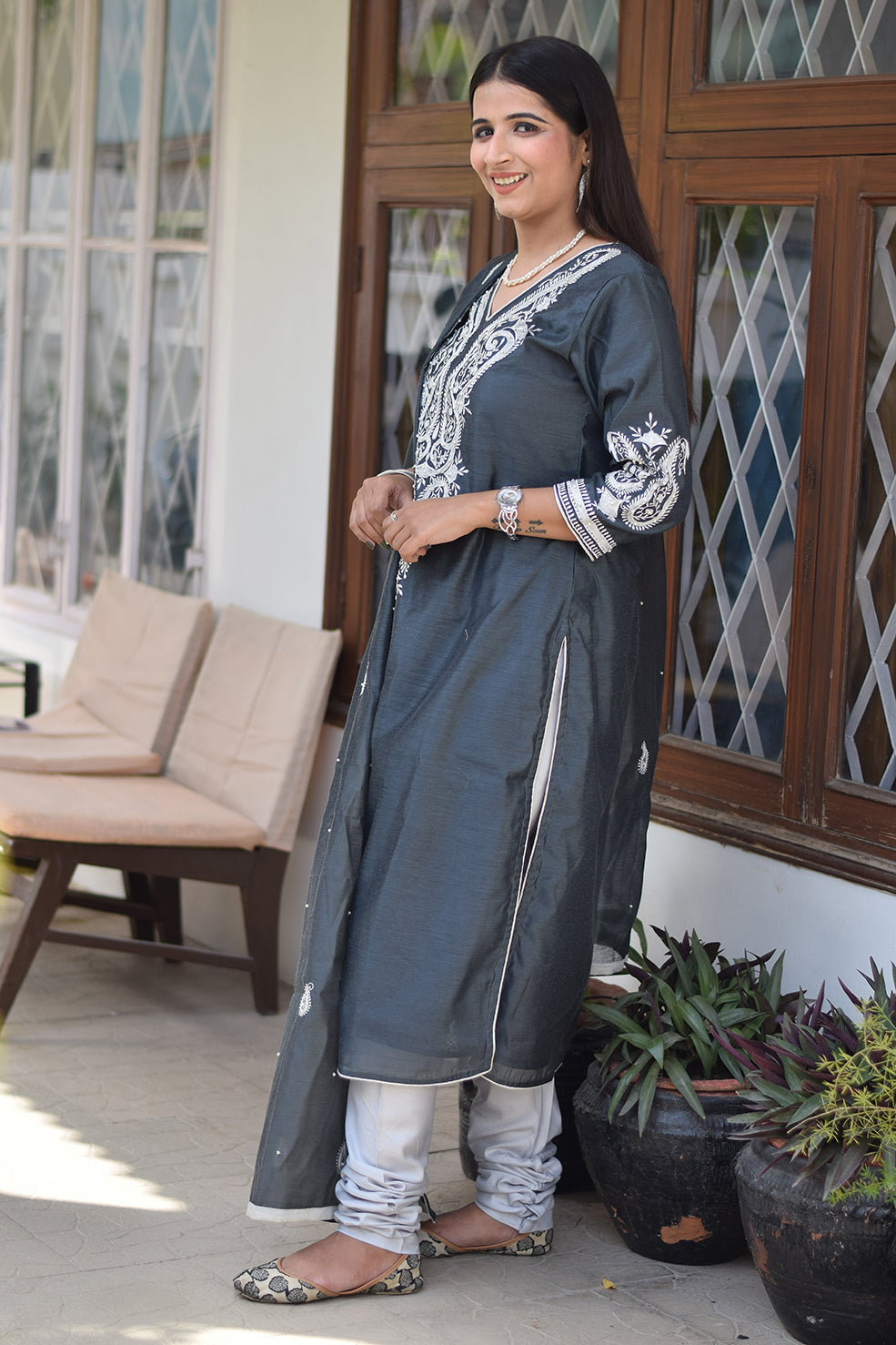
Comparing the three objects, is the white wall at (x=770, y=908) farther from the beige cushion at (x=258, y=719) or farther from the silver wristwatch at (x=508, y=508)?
the beige cushion at (x=258, y=719)

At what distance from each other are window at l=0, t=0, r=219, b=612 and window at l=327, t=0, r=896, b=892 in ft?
5.49

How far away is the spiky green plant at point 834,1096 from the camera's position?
2605 mm

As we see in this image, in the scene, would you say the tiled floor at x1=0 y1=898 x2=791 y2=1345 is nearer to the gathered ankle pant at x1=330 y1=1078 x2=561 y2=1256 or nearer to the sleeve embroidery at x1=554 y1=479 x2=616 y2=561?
the gathered ankle pant at x1=330 y1=1078 x2=561 y2=1256

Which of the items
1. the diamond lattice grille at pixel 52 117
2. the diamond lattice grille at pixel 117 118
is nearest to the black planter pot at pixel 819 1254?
the diamond lattice grille at pixel 117 118

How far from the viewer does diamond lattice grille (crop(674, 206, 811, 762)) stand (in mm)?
3383

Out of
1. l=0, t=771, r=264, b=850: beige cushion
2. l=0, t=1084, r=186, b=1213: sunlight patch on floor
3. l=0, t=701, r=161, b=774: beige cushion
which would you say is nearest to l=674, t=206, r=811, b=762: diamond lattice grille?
l=0, t=771, r=264, b=850: beige cushion

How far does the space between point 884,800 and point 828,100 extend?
1.31 m

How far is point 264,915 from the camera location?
443 centimetres

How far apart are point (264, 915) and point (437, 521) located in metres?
1.94

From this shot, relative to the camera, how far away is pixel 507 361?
2760 millimetres

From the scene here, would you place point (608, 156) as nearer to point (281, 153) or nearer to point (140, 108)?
point (281, 153)

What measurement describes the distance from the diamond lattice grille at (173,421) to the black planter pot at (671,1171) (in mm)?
2740

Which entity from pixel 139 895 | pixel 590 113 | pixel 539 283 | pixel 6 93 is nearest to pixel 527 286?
pixel 539 283

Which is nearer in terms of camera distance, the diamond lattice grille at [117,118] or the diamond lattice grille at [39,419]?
the diamond lattice grille at [117,118]
